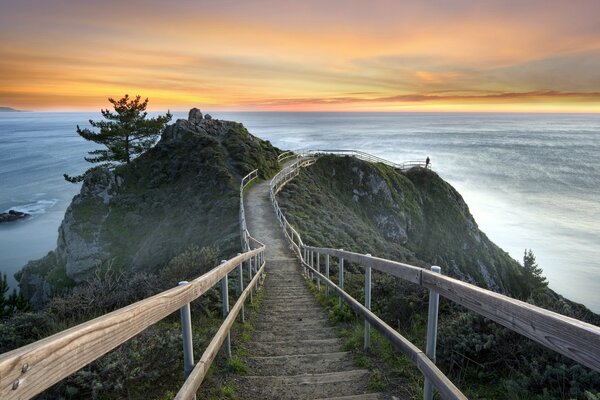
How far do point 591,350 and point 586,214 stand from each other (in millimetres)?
73856

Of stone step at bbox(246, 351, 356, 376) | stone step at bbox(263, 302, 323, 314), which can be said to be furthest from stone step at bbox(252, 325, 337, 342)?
stone step at bbox(263, 302, 323, 314)

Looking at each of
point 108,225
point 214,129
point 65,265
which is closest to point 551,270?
point 214,129

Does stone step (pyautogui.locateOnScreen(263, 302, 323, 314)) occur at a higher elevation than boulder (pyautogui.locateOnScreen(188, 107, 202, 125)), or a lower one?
lower

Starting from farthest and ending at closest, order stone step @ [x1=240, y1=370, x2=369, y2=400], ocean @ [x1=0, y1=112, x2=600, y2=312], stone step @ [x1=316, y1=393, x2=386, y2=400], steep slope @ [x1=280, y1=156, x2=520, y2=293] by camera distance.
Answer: ocean @ [x1=0, y1=112, x2=600, y2=312]
steep slope @ [x1=280, y1=156, x2=520, y2=293]
stone step @ [x1=240, y1=370, x2=369, y2=400]
stone step @ [x1=316, y1=393, x2=386, y2=400]

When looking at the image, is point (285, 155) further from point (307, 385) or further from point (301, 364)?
point (307, 385)

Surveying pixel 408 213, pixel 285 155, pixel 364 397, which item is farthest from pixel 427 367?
pixel 285 155

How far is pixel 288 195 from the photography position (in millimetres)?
33375

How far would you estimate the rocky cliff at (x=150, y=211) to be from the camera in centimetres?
2780

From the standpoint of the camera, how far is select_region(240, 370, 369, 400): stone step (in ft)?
13.7

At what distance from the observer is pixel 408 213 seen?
44.7 m

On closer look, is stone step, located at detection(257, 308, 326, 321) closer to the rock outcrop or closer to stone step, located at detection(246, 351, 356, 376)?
stone step, located at detection(246, 351, 356, 376)

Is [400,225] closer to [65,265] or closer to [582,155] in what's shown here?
[65,265]

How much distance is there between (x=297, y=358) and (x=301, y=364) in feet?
0.68

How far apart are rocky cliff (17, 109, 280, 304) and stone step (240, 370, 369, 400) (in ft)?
63.5
